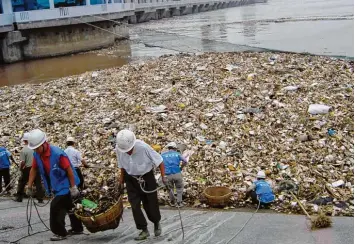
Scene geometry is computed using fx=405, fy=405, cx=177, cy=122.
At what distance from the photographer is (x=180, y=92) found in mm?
10805

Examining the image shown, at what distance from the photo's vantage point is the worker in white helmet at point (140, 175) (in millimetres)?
4609

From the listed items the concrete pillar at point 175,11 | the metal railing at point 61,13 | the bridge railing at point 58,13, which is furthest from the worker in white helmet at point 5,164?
the concrete pillar at point 175,11

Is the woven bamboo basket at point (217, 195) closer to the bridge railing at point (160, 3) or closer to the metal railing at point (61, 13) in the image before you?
the metal railing at point (61, 13)

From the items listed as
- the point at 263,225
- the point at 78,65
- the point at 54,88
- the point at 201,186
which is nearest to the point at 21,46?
the point at 78,65

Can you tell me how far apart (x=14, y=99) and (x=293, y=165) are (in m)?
9.04

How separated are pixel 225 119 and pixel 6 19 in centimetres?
2057

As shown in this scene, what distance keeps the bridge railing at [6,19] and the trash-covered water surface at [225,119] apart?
12.6 m

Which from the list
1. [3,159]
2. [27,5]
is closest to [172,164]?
[3,159]

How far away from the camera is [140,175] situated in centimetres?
469

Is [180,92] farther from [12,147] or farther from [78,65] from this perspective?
[78,65]

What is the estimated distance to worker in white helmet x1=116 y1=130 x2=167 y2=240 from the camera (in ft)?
15.1

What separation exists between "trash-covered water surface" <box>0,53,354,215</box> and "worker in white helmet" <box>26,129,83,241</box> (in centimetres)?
211

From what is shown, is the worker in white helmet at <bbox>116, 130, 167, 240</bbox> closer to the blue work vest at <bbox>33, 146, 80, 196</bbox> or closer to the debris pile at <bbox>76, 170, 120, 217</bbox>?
the blue work vest at <bbox>33, 146, 80, 196</bbox>

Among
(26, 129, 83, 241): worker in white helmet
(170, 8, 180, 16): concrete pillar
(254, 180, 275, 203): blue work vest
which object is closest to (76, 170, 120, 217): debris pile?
(26, 129, 83, 241): worker in white helmet
